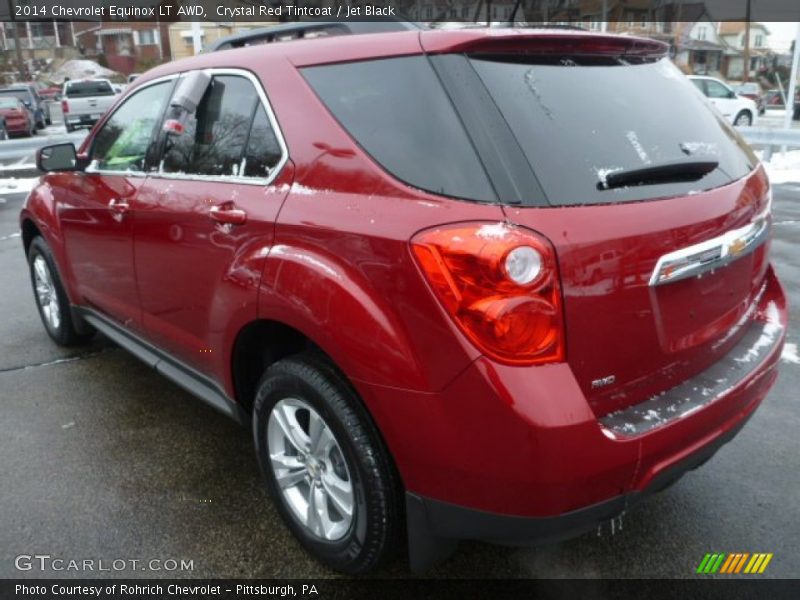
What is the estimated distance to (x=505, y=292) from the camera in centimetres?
173

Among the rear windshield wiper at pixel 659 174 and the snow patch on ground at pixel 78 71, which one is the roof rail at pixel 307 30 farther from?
the snow patch on ground at pixel 78 71

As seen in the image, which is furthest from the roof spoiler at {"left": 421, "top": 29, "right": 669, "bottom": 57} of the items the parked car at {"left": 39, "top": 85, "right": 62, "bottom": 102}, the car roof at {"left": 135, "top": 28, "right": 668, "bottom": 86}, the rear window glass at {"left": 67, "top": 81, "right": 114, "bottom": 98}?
the parked car at {"left": 39, "top": 85, "right": 62, "bottom": 102}

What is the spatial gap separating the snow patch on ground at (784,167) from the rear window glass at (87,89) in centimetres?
1963

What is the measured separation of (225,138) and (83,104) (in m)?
21.5

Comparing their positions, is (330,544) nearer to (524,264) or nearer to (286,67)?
(524,264)

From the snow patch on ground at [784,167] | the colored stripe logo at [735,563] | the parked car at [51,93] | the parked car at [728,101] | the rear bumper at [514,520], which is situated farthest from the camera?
the parked car at [51,93]

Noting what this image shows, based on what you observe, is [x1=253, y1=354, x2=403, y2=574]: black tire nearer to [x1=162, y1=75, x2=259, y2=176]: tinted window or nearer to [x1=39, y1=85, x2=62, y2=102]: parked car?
[x1=162, y1=75, x2=259, y2=176]: tinted window

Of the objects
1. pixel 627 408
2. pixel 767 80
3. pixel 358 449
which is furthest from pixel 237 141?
pixel 767 80

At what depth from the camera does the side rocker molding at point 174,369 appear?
2.74 metres

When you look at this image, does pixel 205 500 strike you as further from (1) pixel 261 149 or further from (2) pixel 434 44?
(2) pixel 434 44

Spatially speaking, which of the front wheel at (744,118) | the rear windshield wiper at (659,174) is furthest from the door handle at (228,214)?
the front wheel at (744,118)

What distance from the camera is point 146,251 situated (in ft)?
9.95

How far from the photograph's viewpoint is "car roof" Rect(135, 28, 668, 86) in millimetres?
1996

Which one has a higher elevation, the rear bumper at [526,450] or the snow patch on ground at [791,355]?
the rear bumper at [526,450]
